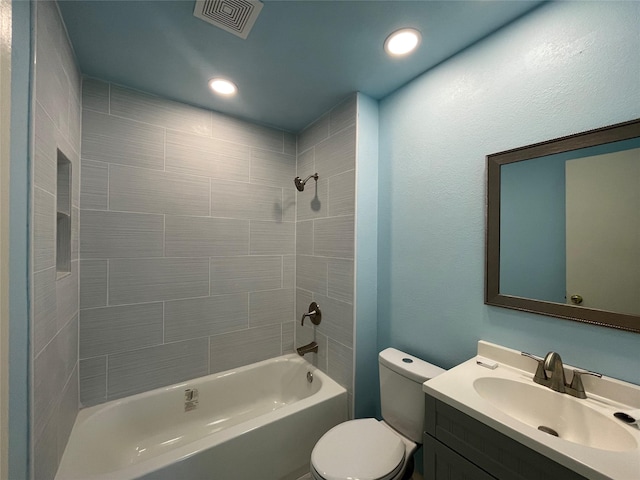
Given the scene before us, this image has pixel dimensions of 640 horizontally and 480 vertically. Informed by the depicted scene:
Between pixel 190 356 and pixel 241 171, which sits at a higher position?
pixel 241 171

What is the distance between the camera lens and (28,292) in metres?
0.82

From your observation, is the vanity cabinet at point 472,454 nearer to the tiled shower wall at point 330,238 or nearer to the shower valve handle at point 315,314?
the tiled shower wall at point 330,238

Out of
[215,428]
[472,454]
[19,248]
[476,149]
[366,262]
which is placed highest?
[476,149]

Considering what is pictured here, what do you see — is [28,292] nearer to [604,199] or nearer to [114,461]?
[114,461]

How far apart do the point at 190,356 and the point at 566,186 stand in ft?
7.78

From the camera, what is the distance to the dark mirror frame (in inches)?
34.9

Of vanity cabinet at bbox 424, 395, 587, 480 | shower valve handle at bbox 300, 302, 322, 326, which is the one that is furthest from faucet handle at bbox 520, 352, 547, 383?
shower valve handle at bbox 300, 302, 322, 326

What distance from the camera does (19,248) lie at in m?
0.76

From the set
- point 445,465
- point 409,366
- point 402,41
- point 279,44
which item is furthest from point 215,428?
point 402,41

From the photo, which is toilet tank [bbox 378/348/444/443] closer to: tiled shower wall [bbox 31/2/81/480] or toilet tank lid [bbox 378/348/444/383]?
toilet tank lid [bbox 378/348/444/383]

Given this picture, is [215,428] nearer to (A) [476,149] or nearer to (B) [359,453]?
(B) [359,453]

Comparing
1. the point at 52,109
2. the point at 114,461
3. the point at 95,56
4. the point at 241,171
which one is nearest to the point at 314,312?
the point at 241,171

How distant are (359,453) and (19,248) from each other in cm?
154

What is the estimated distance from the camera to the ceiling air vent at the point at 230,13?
1.06 meters
